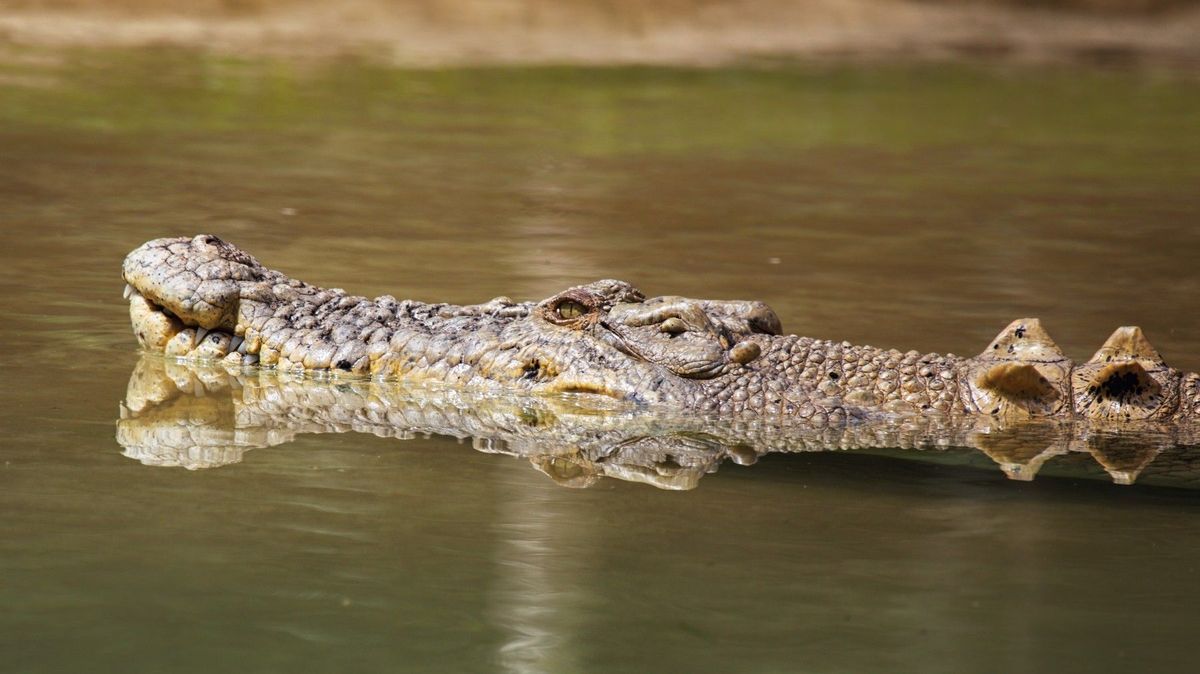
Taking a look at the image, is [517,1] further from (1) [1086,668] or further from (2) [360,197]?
(1) [1086,668]

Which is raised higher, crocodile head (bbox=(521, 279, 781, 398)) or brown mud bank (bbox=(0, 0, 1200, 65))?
brown mud bank (bbox=(0, 0, 1200, 65))

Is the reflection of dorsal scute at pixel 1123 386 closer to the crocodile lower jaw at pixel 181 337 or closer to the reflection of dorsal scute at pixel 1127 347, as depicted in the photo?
the reflection of dorsal scute at pixel 1127 347

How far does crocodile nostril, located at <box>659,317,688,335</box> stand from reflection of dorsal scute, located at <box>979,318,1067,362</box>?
1.20 metres

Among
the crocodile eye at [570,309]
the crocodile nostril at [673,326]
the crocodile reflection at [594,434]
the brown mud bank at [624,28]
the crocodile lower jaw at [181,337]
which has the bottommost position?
the crocodile reflection at [594,434]

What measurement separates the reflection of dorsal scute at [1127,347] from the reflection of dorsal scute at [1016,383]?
10.3 inches

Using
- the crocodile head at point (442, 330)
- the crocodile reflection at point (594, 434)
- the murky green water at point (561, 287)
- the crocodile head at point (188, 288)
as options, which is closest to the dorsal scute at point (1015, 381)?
the crocodile reflection at point (594, 434)

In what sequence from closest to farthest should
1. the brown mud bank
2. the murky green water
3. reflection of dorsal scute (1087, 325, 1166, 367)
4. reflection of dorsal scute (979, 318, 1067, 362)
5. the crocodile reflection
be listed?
1. the murky green water
2. the crocodile reflection
3. reflection of dorsal scute (1087, 325, 1166, 367)
4. reflection of dorsal scute (979, 318, 1067, 362)
5. the brown mud bank

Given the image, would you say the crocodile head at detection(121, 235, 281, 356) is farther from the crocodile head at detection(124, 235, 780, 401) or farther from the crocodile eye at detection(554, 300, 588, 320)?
the crocodile eye at detection(554, 300, 588, 320)

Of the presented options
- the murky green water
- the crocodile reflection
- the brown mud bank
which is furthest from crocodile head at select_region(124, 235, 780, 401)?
the brown mud bank

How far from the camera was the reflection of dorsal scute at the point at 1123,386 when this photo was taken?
6590 millimetres

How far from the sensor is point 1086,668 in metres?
4.20

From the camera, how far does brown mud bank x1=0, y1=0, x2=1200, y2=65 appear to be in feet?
75.0

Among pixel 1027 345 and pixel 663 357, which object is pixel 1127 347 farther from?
pixel 663 357

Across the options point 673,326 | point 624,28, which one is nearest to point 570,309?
point 673,326
